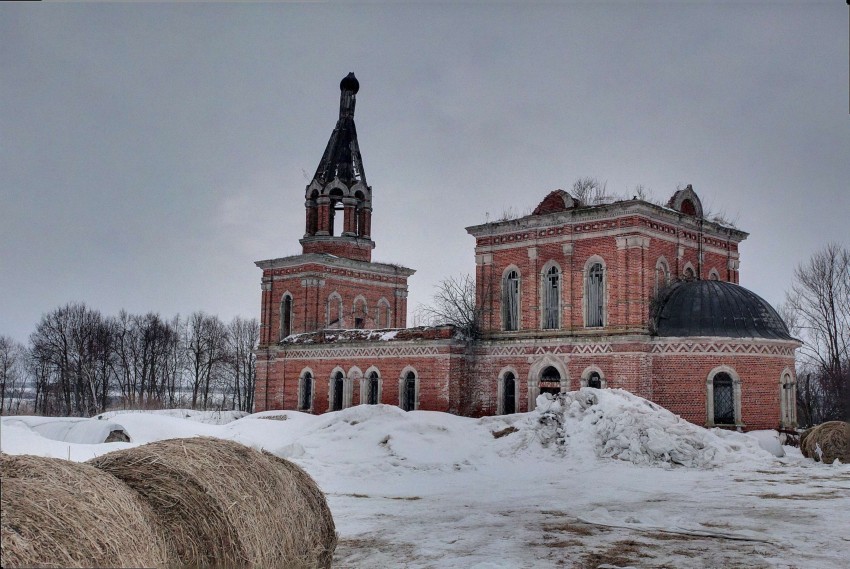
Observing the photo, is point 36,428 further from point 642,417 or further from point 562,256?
point 562,256

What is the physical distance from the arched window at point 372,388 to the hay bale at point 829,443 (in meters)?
16.8

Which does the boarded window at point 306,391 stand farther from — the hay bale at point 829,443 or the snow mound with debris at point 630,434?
→ the hay bale at point 829,443

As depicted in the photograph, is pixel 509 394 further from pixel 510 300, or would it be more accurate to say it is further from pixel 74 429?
pixel 74 429

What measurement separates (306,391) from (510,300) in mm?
10762

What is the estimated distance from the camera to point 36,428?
21.0 meters

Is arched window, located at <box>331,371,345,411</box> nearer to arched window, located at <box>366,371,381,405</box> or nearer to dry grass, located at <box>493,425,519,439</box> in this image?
arched window, located at <box>366,371,381,405</box>

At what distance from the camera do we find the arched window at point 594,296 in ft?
93.8

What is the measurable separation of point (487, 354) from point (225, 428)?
1028 cm

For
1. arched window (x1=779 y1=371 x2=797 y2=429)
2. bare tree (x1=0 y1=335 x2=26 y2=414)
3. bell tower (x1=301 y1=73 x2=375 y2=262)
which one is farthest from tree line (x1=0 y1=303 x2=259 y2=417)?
arched window (x1=779 y1=371 x2=797 y2=429)

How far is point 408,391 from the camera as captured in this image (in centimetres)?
3170

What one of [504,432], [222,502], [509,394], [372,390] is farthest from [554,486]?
[372,390]

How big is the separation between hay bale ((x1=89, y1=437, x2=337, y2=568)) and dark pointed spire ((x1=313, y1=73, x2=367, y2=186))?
32.4 metres

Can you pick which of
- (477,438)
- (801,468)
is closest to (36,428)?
(477,438)

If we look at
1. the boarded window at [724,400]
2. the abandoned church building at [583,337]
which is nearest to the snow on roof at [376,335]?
the abandoned church building at [583,337]
